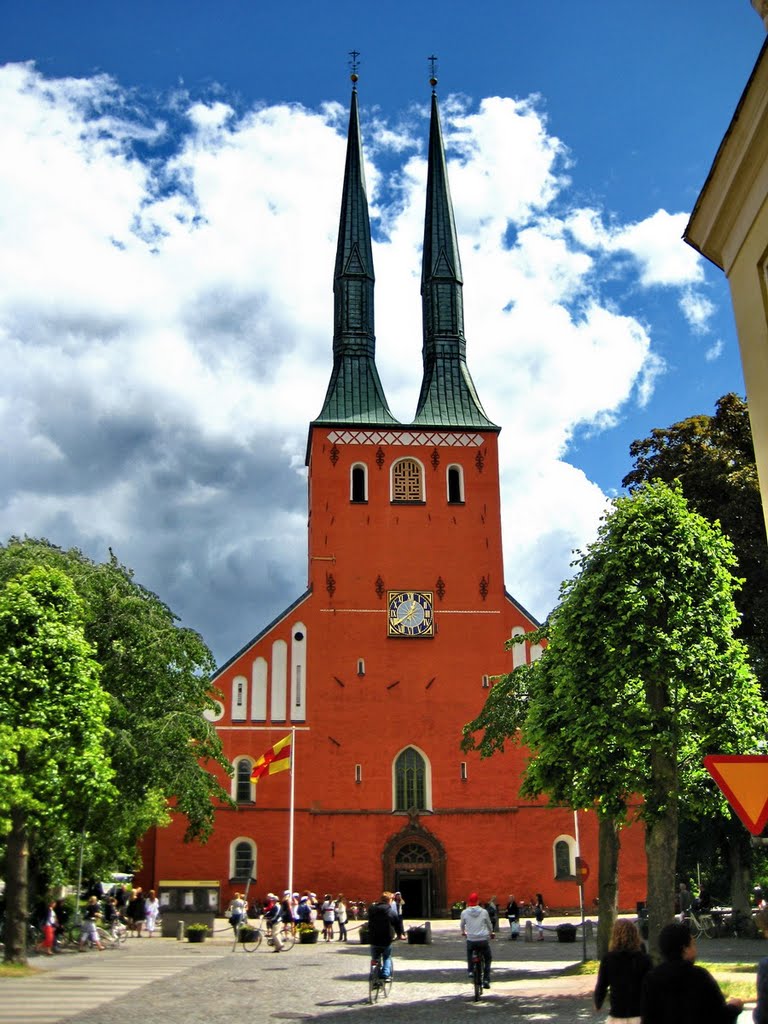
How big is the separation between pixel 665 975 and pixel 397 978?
14.8 metres

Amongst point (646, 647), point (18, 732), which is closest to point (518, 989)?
point (646, 647)

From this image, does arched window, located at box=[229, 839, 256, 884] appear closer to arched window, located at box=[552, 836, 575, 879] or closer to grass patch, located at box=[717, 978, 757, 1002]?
arched window, located at box=[552, 836, 575, 879]

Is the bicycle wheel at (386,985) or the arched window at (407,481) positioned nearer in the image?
the bicycle wheel at (386,985)

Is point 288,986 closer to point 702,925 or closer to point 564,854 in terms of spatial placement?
point 702,925

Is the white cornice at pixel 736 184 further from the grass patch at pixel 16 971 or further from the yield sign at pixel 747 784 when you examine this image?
the grass patch at pixel 16 971

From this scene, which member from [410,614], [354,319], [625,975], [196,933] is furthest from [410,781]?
[625,975]

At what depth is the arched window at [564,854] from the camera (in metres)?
38.6

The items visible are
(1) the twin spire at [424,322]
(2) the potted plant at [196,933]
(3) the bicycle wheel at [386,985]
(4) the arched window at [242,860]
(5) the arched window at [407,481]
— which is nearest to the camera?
(3) the bicycle wheel at [386,985]

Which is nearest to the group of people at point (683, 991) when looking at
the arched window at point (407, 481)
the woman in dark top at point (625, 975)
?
the woman in dark top at point (625, 975)

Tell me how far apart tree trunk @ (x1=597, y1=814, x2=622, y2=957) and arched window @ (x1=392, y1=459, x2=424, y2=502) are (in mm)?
22463

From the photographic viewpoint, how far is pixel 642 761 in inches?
673

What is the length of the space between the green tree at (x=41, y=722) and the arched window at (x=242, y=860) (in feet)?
57.1

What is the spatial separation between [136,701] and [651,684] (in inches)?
626

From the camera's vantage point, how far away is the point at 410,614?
4088cm
